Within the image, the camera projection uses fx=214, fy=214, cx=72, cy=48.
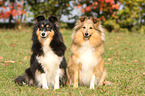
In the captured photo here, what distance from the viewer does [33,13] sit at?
17.1 meters

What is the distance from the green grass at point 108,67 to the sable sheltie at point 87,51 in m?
0.34

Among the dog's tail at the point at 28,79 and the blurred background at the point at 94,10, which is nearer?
the dog's tail at the point at 28,79

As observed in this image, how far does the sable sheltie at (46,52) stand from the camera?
511 cm

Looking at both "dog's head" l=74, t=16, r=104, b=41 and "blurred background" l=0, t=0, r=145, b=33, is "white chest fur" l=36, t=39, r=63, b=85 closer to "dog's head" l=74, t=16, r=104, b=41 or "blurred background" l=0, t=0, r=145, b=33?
"dog's head" l=74, t=16, r=104, b=41

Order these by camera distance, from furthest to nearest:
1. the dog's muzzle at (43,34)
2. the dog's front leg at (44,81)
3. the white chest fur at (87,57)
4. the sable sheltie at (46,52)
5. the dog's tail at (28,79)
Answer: the dog's tail at (28,79)
the white chest fur at (87,57)
the dog's front leg at (44,81)
the sable sheltie at (46,52)
the dog's muzzle at (43,34)

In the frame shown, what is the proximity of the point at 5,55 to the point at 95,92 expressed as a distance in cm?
556

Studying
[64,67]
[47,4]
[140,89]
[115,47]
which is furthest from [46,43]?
[47,4]

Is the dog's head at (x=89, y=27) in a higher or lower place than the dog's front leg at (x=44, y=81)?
higher

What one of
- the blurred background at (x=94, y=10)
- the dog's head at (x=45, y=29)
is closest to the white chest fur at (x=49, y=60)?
the dog's head at (x=45, y=29)

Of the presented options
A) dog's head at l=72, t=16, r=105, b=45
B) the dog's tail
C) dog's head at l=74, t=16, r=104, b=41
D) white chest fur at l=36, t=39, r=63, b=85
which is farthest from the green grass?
dog's head at l=74, t=16, r=104, b=41

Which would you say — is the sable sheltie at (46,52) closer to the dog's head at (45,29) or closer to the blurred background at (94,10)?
the dog's head at (45,29)

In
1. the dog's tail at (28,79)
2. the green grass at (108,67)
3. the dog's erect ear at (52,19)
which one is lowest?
the green grass at (108,67)

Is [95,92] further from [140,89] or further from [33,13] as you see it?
[33,13]

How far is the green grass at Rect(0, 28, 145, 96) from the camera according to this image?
16.9 feet
